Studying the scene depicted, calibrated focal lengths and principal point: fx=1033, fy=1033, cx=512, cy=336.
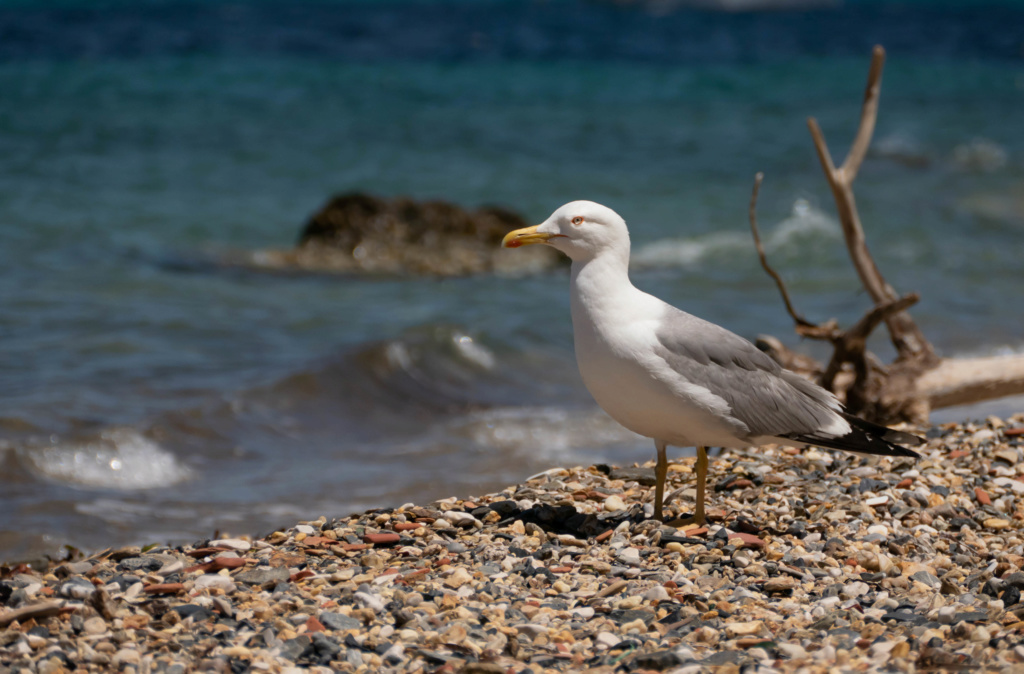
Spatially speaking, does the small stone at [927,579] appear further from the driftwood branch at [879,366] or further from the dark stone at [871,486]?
the driftwood branch at [879,366]

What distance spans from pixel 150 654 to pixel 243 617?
13.2 inches

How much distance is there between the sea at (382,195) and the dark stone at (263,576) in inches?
69.7

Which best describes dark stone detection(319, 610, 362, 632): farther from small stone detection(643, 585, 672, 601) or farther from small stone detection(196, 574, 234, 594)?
small stone detection(643, 585, 672, 601)

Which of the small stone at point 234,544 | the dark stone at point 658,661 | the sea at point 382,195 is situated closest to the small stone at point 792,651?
the dark stone at point 658,661

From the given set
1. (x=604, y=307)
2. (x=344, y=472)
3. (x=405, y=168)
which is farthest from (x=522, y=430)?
(x=405, y=168)

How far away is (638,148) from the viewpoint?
20375 millimetres

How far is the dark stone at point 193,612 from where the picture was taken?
342cm

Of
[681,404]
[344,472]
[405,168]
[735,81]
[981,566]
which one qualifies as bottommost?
[344,472]

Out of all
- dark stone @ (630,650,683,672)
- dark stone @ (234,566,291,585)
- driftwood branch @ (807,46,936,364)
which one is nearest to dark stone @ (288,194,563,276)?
driftwood branch @ (807,46,936,364)

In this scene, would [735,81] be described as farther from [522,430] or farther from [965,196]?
[522,430]

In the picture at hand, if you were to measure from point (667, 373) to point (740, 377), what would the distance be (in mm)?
407

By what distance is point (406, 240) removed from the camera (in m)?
13.4

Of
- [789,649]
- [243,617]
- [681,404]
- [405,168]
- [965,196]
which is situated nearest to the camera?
[789,649]

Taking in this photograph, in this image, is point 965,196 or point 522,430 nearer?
point 522,430
